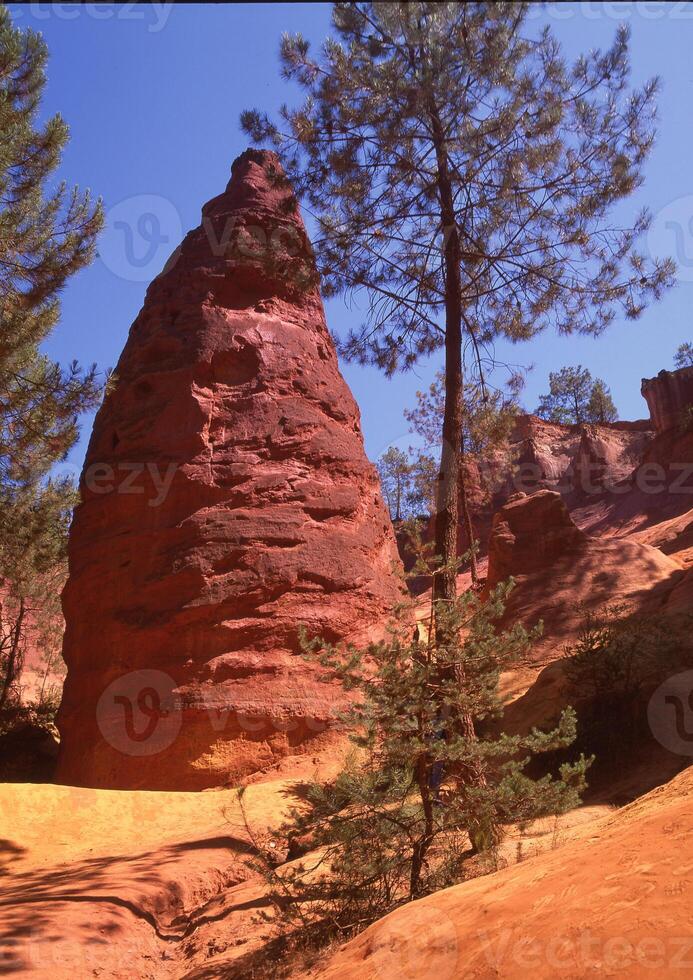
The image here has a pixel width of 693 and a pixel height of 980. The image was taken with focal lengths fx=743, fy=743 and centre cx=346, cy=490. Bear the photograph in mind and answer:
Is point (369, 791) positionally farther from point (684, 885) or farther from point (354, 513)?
point (354, 513)

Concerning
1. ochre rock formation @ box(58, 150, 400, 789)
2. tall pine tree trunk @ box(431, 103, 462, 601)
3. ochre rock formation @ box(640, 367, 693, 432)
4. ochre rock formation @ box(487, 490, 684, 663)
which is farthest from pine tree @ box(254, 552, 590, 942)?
ochre rock formation @ box(640, 367, 693, 432)

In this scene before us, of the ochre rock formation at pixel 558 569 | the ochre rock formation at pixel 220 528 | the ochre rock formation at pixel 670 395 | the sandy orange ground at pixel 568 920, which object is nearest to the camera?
the sandy orange ground at pixel 568 920

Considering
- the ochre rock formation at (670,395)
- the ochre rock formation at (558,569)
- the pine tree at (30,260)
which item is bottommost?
the ochre rock formation at (558,569)

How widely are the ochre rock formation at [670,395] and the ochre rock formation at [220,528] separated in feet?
95.7

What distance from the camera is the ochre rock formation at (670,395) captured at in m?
38.4

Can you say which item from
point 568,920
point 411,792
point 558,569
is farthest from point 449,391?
point 558,569

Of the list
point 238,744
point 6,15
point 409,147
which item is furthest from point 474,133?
point 238,744

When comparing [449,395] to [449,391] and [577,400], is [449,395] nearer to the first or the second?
[449,391]

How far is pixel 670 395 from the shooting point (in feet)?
129

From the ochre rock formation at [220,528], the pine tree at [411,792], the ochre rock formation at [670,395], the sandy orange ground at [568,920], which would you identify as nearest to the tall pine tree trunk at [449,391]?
the pine tree at [411,792]

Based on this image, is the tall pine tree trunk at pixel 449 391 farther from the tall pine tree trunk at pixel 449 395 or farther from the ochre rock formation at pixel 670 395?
the ochre rock formation at pixel 670 395

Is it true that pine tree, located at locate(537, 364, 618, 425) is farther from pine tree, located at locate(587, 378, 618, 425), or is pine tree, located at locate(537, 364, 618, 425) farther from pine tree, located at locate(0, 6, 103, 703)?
pine tree, located at locate(0, 6, 103, 703)

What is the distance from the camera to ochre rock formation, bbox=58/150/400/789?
10.8m

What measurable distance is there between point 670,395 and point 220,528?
3393cm
